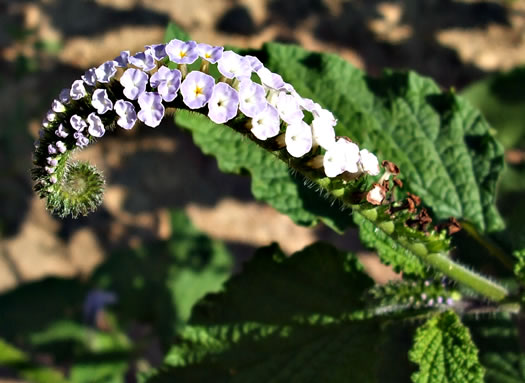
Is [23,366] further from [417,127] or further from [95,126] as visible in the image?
[417,127]

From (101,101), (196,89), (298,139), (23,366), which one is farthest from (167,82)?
(23,366)

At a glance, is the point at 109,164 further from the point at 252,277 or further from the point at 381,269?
the point at 252,277

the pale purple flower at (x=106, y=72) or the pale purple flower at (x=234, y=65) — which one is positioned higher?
the pale purple flower at (x=234, y=65)

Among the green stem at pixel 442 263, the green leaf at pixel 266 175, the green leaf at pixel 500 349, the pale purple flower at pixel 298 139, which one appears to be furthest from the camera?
the green leaf at pixel 500 349

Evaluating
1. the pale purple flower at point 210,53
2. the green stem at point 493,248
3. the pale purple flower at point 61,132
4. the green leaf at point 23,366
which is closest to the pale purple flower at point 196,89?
the pale purple flower at point 210,53

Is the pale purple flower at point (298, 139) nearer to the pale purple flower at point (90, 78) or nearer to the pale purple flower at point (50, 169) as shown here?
the pale purple flower at point (90, 78)
